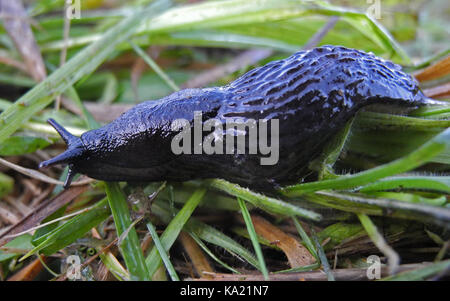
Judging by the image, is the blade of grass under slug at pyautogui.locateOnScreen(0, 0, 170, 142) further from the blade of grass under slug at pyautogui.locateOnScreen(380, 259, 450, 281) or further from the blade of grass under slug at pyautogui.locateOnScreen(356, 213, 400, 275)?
the blade of grass under slug at pyautogui.locateOnScreen(380, 259, 450, 281)

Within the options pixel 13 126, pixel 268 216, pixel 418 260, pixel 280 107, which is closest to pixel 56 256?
pixel 13 126

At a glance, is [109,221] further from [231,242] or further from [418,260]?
[418,260]

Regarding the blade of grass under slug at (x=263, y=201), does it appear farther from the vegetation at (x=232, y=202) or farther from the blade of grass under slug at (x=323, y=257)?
the blade of grass under slug at (x=323, y=257)

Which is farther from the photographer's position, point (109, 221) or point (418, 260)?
point (109, 221)

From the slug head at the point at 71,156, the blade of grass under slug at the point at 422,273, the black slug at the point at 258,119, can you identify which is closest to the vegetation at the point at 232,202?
the blade of grass under slug at the point at 422,273
